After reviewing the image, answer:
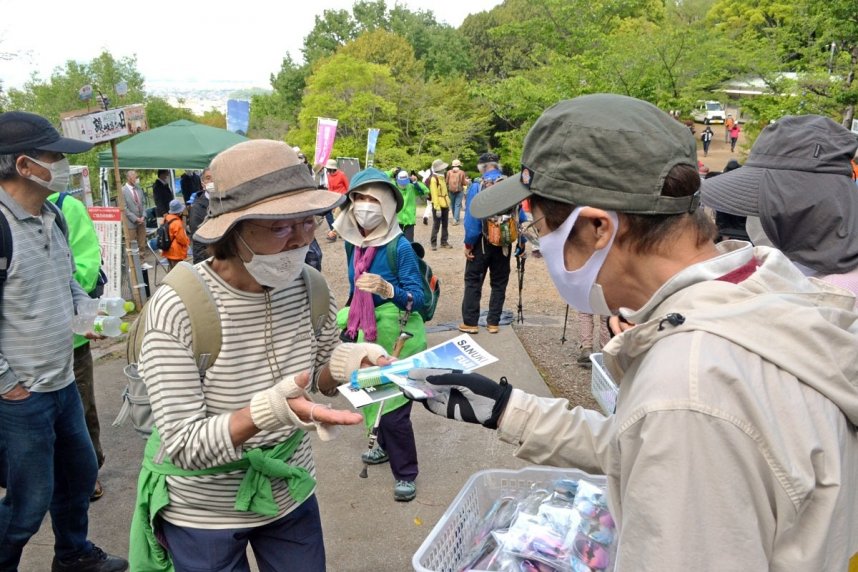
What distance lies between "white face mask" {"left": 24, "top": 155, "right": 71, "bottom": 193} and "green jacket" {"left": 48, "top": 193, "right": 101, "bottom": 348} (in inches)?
23.6

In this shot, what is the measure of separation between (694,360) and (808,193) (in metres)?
1.96

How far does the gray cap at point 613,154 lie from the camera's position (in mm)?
1234

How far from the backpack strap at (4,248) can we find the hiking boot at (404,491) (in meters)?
2.53

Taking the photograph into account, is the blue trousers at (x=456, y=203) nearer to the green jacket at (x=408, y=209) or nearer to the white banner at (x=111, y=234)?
the green jacket at (x=408, y=209)

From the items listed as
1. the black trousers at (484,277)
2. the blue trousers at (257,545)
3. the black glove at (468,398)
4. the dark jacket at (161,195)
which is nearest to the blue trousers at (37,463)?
the blue trousers at (257,545)

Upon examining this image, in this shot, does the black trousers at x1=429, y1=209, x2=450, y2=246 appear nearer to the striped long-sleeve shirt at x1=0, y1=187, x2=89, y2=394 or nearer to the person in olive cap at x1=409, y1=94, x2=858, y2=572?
the striped long-sleeve shirt at x1=0, y1=187, x2=89, y2=394

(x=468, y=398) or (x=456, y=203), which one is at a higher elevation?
(x=468, y=398)

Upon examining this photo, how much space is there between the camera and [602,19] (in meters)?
15.6

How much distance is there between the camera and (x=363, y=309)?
13.4ft

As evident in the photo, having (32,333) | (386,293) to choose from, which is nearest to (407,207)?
(386,293)

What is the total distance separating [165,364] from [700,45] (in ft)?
47.6

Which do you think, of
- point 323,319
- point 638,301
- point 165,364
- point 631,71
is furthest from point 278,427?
point 631,71

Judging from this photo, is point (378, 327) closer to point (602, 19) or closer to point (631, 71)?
point (631, 71)

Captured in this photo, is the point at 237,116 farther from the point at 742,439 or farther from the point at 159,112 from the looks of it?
the point at 159,112
